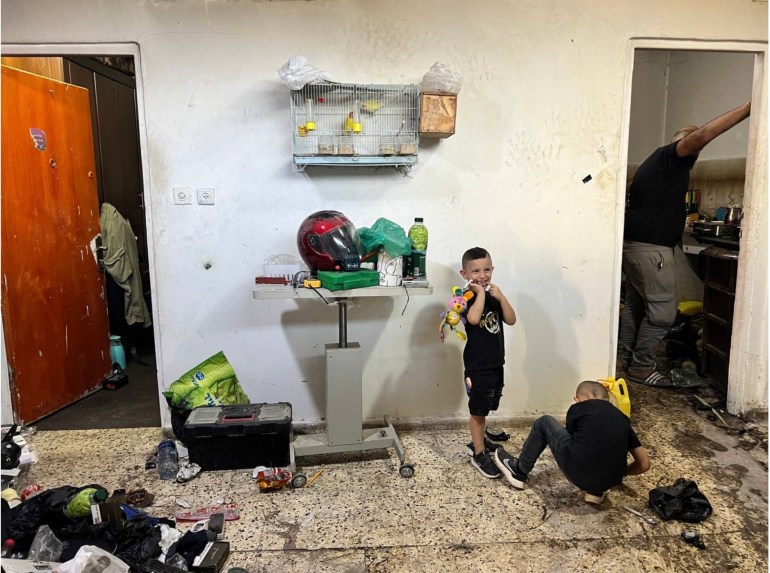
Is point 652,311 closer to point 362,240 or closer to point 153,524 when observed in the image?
point 362,240

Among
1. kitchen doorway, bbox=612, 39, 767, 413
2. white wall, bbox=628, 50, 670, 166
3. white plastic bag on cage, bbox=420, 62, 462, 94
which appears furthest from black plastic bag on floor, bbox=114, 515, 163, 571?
white wall, bbox=628, 50, 670, 166

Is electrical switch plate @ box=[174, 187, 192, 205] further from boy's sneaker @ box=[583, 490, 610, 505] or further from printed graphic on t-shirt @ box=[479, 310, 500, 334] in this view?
boy's sneaker @ box=[583, 490, 610, 505]

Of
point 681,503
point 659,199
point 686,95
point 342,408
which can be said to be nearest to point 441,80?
point 342,408

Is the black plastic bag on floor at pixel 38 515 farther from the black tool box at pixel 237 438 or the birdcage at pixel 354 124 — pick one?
the birdcage at pixel 354 124

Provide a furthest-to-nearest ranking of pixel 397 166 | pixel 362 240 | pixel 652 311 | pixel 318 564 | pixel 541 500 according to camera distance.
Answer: pixel 652 311 < pixel 397 166 < pixel 362 240 < pixel 541 500 < pixel 318 564

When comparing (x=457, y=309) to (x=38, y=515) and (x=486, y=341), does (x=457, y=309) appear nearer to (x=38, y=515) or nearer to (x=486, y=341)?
(x=486, y=341)

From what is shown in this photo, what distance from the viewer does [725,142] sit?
4.38m

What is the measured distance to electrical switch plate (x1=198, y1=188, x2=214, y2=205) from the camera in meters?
2.79

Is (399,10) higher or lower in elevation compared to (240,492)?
higher

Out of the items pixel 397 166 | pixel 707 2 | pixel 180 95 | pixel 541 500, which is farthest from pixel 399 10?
pixel 541 500

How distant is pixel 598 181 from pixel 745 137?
2093 millimetres

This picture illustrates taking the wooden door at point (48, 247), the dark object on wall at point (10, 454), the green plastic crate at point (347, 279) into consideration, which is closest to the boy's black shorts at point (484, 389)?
the green plastic crate at point (347, 279)

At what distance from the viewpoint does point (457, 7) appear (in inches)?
108

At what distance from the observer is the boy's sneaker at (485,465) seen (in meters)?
2.54
